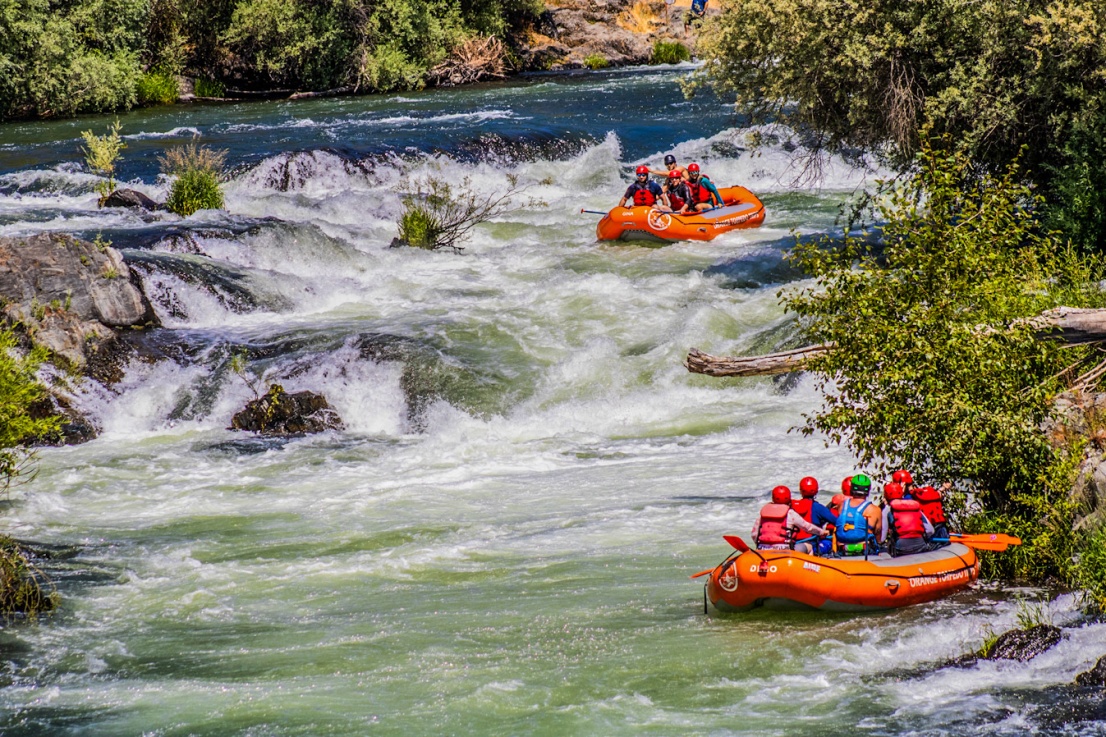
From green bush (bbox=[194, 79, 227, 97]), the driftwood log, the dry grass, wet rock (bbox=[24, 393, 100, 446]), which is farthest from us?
the dry grass

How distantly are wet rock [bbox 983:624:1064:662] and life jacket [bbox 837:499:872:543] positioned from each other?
116 cm

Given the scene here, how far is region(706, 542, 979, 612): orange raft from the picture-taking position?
22.7 feet

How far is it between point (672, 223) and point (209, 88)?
1989 cm

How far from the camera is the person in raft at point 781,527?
7234 millimetres

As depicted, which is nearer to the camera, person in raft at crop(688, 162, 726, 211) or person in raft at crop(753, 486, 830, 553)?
person in raft at crop(753, 486, 830, 553)

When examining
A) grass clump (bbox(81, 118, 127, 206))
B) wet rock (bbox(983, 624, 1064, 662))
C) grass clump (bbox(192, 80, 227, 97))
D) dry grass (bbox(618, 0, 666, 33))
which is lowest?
wet rock (bbox(983, 624, 1064, 662))

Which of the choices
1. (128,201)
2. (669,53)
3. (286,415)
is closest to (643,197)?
(128,201)

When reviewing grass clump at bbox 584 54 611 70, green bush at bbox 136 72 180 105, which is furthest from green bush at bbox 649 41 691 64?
green bush at bbox 136 72 180 105

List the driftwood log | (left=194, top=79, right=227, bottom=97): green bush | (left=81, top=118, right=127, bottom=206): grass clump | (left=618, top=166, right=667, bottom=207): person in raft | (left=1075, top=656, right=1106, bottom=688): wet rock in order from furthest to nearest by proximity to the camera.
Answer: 1. (left=194, top=79, right=227, bottom=97): green bush
2. (left=618, top=166, right=667, bottom=207): person in raft
3. (left=81, top=118, right=127, bottom=206): grass clump
4. the driftwood log
5. (left=1075, top=656, right=1106, bottom=688): wet rock

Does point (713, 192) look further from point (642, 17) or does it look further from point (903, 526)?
point (642, 17)

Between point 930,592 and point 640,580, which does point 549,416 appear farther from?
point 930,592

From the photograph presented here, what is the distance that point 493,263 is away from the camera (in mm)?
17375

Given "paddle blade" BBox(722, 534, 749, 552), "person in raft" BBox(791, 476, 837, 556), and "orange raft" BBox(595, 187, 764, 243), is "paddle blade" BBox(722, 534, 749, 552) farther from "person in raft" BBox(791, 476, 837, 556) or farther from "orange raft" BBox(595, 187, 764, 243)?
"orange raft" BBox(595, 187, 764, 243)

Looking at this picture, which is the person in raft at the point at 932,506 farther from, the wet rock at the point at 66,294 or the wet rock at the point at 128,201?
the wet rock at the point at 128,201
